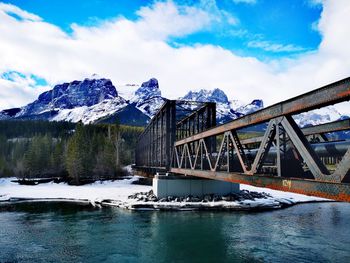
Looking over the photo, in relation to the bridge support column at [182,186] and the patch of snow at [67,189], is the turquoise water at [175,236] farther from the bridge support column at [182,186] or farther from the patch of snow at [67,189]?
the patch of snow at [67,189]

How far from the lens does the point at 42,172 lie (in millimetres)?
85750

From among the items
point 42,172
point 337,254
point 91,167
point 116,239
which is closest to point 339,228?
point 337,254

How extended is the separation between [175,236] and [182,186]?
18.1 metres

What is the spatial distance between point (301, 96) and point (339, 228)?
20267 mm

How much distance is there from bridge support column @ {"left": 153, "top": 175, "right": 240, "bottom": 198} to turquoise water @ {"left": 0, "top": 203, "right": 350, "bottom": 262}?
6457mm

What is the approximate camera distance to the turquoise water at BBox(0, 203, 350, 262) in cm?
1878

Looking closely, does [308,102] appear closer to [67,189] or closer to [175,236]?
[175,236]

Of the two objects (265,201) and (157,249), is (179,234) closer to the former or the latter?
(157,249)

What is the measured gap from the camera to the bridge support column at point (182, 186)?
137 feet

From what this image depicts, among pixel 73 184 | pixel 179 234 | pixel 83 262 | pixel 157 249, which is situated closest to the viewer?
pixel 83 262

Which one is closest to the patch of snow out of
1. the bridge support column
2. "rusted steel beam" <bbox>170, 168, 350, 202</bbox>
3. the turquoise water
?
the bridge support column

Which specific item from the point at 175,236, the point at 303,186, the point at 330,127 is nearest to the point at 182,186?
the point at 175,236

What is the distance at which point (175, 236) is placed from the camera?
24.3 m

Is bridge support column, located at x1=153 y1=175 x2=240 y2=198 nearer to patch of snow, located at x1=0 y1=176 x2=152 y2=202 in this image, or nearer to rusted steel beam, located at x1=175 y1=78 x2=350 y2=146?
patch of snow, located at x1=0 y1=176 x2=152 y2=202
